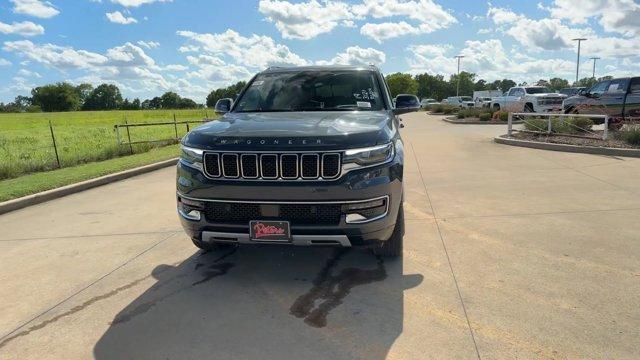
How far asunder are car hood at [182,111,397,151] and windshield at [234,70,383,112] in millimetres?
623

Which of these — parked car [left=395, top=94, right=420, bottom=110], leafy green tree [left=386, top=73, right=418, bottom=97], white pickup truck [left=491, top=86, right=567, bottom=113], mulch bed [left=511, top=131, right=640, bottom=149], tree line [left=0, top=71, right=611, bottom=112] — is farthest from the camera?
tree line [left=0, top=71, right=611, bottom=112]

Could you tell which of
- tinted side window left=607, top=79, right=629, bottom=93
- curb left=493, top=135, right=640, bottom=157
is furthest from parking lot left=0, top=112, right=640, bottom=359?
tinted side window left=607, top=79, right=629, bottom=93

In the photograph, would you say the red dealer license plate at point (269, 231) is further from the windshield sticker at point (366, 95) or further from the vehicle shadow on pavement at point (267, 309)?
the windshield sticker at point (366, 95)

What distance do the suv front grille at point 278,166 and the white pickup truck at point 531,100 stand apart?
74.2ft

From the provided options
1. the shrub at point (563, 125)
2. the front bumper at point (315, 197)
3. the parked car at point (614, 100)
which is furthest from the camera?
the parked car at point (614, 100)

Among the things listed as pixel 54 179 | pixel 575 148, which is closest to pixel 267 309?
pixel 54 179

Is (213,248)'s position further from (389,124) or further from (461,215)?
(461,215)

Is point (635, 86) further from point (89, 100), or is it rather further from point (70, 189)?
point (89, 100)

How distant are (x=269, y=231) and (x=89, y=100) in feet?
503

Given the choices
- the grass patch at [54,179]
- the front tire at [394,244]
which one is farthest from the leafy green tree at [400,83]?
the front tire at [394,244]

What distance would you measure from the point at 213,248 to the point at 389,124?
217 centimetres

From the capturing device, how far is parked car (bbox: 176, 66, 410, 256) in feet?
11.7

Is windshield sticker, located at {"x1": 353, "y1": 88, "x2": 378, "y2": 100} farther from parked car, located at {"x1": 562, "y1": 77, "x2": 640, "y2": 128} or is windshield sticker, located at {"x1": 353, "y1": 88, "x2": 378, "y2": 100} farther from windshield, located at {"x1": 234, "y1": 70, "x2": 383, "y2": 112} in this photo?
parked car, located at {"x1": 562, "y1": 77, "x2": 640, "y2": 128}

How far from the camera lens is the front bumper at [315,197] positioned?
3.55m
